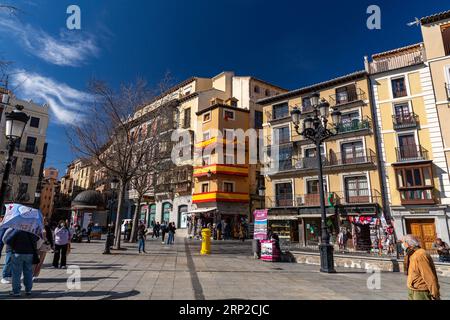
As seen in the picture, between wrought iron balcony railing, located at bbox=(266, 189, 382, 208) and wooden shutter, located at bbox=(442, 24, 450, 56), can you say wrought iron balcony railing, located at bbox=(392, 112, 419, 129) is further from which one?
wrought iron balcony railing, located at bbox=(266, 189, 382, 208)

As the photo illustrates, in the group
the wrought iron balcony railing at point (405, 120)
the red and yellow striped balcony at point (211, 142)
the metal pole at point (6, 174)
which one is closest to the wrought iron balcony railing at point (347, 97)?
the wrought iron balcony railing at point (405, 120)

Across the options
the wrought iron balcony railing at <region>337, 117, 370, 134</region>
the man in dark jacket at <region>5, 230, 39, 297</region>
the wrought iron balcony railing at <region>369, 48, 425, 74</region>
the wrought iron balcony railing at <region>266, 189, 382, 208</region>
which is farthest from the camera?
the wrought iron balcony railing at <region>337, 117, 370, 134</region>

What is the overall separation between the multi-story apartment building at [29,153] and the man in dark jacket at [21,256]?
35626 millimetres

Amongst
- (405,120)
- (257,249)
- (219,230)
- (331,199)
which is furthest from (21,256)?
(405,120)

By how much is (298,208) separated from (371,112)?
1073cm

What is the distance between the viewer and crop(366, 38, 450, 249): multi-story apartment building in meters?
20.6

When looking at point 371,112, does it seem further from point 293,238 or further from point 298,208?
point 293,238

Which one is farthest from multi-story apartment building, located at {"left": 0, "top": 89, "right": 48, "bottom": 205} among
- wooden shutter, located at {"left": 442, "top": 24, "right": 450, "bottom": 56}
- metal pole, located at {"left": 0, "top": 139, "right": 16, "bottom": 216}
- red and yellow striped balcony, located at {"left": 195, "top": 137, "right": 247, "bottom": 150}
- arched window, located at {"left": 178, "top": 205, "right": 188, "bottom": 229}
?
wooden shutter, located at {"left": 442, "top": 24, "right": 450, "bottom": 56}

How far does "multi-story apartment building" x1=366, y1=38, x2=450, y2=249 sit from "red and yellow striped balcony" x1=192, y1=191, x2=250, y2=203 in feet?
47.5

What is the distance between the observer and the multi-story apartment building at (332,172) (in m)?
23.3

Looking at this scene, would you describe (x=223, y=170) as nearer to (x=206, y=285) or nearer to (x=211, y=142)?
(x=211, y=142)

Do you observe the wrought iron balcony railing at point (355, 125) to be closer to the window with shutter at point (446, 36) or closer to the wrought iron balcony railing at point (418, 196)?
the wrought iron balcony railing at point (418, 196)

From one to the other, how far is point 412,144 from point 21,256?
2576 centimetres

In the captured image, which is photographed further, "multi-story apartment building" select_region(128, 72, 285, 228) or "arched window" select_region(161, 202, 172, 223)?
"arched window" select_region(161, 202, 172, 223)
